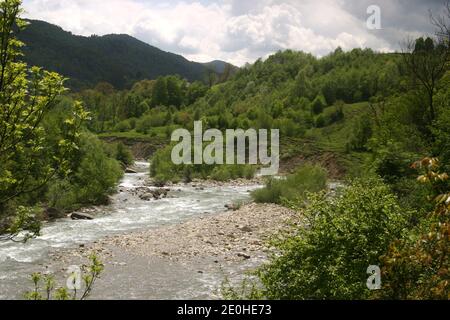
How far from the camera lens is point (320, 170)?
40.9m

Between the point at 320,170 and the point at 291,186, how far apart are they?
14.8ft

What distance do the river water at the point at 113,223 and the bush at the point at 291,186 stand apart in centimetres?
366

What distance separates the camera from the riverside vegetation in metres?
6.68

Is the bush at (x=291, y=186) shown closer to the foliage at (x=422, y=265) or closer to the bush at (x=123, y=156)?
the foliage at (x=422, y=265)

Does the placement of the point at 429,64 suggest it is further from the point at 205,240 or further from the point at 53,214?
the point at 53,214

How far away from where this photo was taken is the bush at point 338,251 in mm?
10117

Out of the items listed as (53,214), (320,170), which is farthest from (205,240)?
(320,170)

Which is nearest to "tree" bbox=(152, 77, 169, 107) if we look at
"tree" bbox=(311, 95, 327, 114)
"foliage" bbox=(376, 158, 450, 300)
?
"tree" bbox=(311, 95, 327, 114)

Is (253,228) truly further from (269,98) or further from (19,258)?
(269,98)

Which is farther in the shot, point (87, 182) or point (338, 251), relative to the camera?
point (87, 182)

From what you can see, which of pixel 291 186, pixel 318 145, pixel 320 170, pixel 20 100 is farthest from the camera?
pixel 318 145

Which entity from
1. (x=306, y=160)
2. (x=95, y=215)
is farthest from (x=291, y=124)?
(x=95, y=215)

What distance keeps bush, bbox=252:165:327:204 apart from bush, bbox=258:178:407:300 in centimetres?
2424

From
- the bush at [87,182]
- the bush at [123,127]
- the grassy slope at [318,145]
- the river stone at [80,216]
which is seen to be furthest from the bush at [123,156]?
the bush at [123,127]
